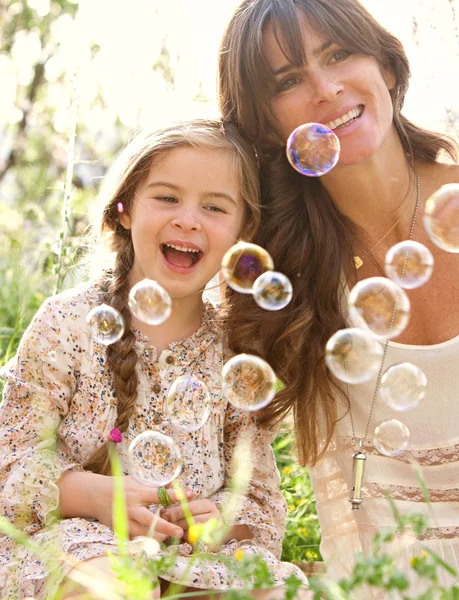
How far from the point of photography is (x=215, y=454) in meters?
2.86

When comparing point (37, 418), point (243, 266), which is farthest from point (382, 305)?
point (37, 418)

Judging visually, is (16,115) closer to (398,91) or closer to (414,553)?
(398,91)

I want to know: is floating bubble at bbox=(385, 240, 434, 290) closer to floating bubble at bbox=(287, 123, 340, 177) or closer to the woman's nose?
floating bubble at bbox=(287, 123, 340, 177)

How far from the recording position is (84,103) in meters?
6.30

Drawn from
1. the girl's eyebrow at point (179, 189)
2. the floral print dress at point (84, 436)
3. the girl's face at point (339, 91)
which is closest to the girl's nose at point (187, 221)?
the girl's eyebrow at point (179, 189)

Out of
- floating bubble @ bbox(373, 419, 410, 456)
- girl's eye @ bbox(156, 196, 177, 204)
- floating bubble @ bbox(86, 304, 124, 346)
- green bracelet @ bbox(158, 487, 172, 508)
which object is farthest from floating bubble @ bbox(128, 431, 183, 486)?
girl's eye @ bbox(156, 196, 177, 204)

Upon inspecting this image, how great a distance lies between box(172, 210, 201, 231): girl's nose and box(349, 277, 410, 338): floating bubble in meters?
0.56

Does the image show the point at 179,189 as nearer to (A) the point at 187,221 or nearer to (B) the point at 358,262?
(A) the point at 187,221

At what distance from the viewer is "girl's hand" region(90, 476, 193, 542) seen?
244 centimetres

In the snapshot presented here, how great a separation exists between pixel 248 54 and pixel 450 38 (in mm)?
1364

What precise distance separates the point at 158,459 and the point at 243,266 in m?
0.68

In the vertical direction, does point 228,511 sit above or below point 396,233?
below

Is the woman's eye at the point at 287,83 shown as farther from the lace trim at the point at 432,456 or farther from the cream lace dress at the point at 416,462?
the lace trim at the point at 432,456

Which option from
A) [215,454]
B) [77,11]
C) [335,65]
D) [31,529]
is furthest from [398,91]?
[77,11]
